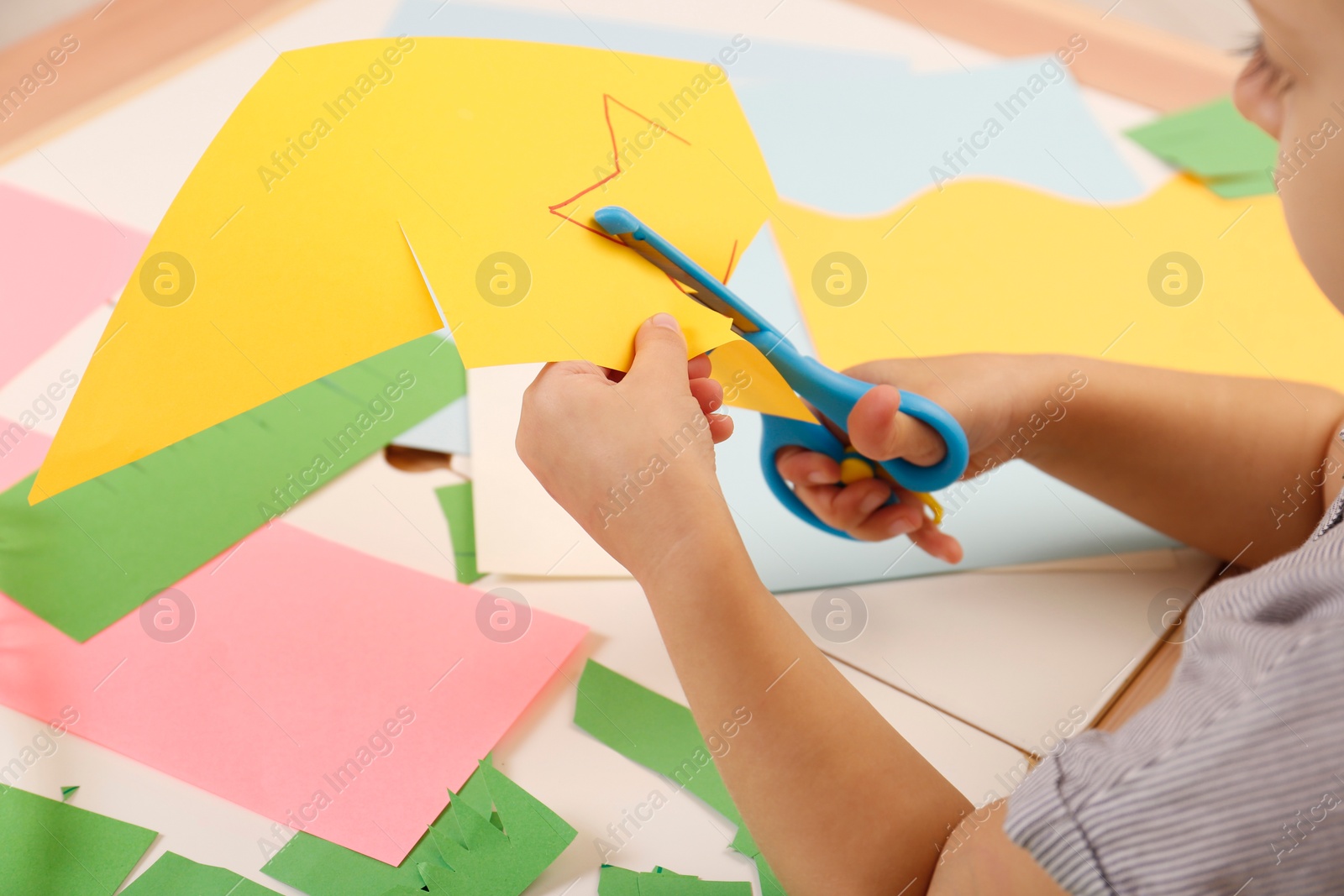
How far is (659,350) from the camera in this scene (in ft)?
1.50

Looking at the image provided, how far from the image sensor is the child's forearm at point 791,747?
1.30 ft

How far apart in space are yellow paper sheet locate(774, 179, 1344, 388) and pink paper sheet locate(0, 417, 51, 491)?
53 centimetres

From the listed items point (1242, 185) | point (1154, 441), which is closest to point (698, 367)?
point (1154, 441)

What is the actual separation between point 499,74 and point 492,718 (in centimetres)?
33

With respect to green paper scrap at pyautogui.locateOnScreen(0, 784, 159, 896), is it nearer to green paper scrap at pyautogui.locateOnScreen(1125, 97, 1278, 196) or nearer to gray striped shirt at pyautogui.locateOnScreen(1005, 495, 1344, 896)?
gray striped shirt at pyautogui.locateOnScreen(1005, 495, 1344, 896)

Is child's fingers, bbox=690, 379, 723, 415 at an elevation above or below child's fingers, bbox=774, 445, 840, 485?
above

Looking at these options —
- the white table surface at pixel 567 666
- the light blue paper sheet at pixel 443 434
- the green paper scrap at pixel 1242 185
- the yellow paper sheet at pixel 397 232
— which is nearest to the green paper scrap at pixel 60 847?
the white table surface at pixel 567 666

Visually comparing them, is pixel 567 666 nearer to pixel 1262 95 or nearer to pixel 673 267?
pixel 673 267

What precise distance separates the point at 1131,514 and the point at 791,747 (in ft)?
1.10

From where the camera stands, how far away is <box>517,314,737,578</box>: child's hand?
43 centimetres

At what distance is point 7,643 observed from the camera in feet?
1.66

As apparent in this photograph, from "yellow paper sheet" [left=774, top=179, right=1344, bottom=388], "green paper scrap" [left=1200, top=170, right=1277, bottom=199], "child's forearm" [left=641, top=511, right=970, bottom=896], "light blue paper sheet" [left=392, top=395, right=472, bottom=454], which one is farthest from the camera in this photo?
"green paper scrap" [left=1200, top=170, right=1277, bottom=199]

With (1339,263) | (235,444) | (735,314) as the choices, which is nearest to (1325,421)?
(1339,263)

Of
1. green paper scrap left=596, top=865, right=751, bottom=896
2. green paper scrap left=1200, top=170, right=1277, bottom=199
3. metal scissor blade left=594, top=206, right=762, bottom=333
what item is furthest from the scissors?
green paper scrap left=1200, top=170, right=1277, bottom=199
